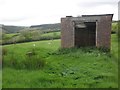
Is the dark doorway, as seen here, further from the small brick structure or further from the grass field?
the grass field

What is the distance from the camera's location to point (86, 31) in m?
30.1

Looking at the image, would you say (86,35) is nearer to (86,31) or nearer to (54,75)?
(86,31)

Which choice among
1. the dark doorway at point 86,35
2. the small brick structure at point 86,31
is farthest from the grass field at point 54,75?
the dark doorway at point 86,35

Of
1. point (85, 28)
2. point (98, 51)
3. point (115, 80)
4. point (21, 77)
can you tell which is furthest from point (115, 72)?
point (85, 28)

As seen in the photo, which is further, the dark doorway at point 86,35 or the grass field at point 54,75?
the dark doorway at point 86,35

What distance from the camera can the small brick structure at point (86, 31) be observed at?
→ 2658 cm

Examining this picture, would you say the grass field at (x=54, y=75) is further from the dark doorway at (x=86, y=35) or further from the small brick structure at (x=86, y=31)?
the dark doorway at (x=86, y=35)

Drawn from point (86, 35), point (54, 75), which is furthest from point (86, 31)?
point (54, 75)

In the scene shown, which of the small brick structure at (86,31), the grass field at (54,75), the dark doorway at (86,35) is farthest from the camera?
the dark doorway at (86,35)

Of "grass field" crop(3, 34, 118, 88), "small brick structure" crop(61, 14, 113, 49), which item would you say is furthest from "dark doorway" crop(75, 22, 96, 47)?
"grass field" crop(3, 34, 118, 88)

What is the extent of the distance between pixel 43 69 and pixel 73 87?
3.87m

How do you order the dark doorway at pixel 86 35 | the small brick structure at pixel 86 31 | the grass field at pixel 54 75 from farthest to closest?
the dark doorway at pixel 86 35 < the small brick structure at pixel 86 31 < the grass field at pixel 54 75

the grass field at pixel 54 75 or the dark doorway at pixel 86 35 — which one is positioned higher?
the dark doorway at pixel 86 35

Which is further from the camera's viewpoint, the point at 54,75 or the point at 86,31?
the point at 86,31
